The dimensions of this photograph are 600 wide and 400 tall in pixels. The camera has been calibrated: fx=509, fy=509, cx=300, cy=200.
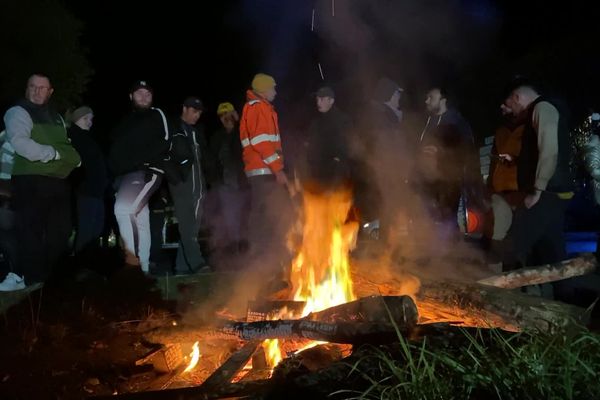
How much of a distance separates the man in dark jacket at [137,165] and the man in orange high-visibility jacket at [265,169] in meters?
1.01

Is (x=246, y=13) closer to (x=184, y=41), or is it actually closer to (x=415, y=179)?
(x=415, y=179)

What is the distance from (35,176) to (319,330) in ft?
10.6

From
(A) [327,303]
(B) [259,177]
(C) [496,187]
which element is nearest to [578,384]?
(A) [327,303]

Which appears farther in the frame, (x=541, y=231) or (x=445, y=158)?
(x=445, y=158)

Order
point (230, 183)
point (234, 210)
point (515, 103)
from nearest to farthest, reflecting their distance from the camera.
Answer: point (515, 103) → point (230, 183) → point (234, 210)

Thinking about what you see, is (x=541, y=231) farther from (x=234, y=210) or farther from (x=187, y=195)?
(x=234, y=210)

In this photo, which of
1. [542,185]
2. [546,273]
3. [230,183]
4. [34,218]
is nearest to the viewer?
[546,273]

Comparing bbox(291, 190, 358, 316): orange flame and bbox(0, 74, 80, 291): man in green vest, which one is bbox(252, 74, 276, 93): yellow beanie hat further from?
bbox(0, 74, 80, 291): man in green vest

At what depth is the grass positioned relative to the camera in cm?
211

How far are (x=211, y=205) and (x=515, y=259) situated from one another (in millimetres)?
4594

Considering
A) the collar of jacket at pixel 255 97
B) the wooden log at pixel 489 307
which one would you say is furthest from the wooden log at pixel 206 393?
the collar of jacket at pixel 255 97

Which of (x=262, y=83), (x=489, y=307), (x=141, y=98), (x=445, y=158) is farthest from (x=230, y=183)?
(x=489, y=307)

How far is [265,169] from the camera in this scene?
6090 millimetres

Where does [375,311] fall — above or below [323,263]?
below
